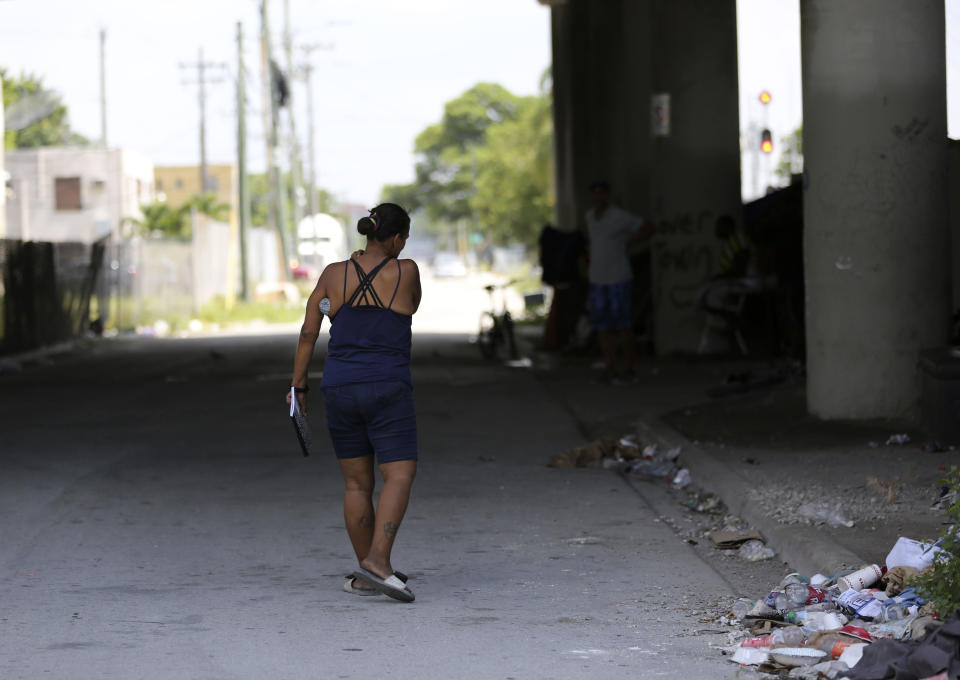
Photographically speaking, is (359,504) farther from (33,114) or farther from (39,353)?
(33,114)

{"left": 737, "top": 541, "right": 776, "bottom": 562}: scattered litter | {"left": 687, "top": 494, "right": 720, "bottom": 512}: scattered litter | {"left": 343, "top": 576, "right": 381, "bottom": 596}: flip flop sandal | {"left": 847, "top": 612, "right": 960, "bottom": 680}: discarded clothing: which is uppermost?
{"left": 847, "top": 612, "right": 960, "bottom": 680}: discarded clothing

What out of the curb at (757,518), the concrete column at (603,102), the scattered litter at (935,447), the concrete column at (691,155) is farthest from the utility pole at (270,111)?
the scattered litter at (935,447)

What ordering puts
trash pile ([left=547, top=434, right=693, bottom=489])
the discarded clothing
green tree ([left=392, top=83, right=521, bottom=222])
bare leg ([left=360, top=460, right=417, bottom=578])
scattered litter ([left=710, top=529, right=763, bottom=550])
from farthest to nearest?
1. green tree ([left=392, top=83, right=521, bottom=222])
2. trash pile ([left=547, top=434, right=693, bottom=489])
3. scattered litter ([left=710, top=529, right=763, bottom=550])
4. bare leg ([left=360, top=460, right=417, bottom=578])
5. the discarded clothing

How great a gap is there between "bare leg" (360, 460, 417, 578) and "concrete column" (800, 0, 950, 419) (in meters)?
5.15

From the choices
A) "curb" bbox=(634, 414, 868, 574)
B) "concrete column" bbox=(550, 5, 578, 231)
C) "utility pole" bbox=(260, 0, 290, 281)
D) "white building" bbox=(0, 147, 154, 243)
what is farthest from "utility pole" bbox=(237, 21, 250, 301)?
"curb" bbox=(634, 414, 868, 574)

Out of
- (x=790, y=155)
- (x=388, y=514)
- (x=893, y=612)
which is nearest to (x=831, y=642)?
(x=893, y=612)

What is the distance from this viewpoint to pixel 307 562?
711 centimetres

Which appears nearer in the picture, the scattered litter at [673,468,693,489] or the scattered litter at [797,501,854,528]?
the scattered litter at [797,501,854,528]

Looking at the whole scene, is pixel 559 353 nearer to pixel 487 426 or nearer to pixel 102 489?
pixel 487 426

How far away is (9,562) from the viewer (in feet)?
23.2

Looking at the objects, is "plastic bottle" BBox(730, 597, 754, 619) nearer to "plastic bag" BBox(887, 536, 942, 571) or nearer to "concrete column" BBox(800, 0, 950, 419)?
"plastic bag" BBox(887, 536, 942, 571)

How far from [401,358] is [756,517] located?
2.54m

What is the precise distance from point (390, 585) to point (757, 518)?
254 centimetres

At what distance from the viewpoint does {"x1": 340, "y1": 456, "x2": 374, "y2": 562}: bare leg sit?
639 centimetres
